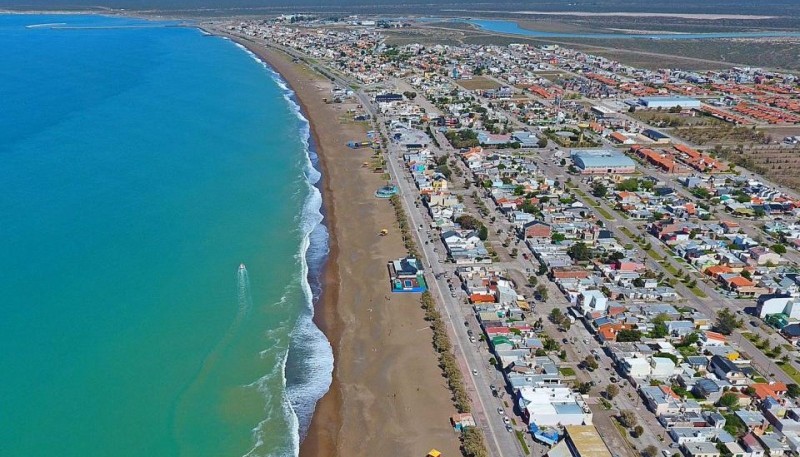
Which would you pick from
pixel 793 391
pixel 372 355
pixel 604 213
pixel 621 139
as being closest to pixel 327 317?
pixel 372 355

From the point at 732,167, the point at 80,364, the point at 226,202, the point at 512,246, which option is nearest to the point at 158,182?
the point at 226,202

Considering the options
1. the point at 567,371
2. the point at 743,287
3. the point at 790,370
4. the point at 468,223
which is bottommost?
the point at 790,370

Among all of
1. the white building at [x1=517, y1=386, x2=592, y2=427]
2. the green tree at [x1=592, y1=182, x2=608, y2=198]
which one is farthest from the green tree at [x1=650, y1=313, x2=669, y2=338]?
the green tree at [x1=592, y1=182, x2=608, y2=198]

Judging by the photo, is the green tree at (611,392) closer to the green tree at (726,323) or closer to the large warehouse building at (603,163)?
the green tree at (726,323)

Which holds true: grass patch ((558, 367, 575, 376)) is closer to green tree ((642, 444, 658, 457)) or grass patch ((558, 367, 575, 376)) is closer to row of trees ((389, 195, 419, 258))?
green tree ((642, 444, 658, 457))

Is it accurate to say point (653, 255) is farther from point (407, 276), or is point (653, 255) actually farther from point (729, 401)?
point (407, 276)
